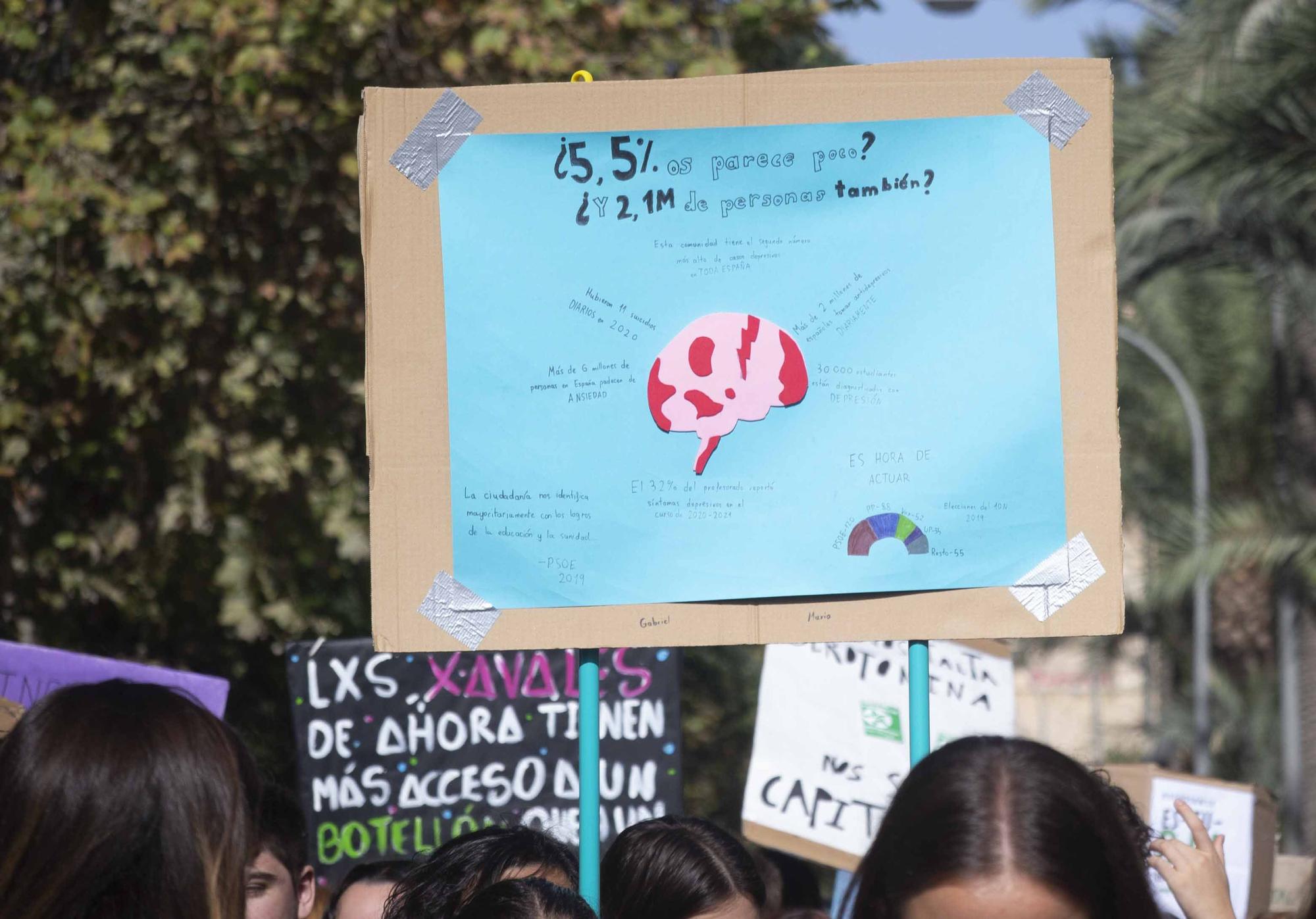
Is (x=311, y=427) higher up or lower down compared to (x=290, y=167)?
lower down

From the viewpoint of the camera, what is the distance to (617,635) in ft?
8.07

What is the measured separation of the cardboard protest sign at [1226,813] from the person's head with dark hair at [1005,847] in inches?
90.9

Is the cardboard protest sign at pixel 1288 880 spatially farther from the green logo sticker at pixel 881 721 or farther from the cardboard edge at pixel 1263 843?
the green logo sticker at pixel 881 721

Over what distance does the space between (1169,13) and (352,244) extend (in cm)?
954

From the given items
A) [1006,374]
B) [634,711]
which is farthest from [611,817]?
[1006,374]

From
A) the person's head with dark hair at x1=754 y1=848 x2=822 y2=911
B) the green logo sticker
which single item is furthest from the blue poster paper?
the green logo sticker

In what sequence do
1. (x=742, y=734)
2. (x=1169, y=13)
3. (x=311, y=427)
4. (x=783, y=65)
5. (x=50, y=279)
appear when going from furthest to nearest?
1. (x=1169, y=13)
2. (x=742, y=734)
3. (x=783, y=65)
4. (x=311, y=427)
5. (x=50, y=279)

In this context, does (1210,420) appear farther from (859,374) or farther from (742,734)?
(859,374)

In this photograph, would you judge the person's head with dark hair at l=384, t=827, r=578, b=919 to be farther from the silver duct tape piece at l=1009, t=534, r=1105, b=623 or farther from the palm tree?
the palm tree

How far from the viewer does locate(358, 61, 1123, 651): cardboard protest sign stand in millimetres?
2436

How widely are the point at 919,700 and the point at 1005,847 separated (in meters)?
0.71

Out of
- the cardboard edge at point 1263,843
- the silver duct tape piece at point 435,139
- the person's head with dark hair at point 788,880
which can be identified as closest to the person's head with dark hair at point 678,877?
the person's head with dark hair at point 788,880

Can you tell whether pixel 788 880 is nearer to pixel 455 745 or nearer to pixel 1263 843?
pixel 455 745

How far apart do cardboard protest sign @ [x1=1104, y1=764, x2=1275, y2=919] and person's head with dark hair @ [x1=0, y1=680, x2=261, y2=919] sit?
2.85 meters
